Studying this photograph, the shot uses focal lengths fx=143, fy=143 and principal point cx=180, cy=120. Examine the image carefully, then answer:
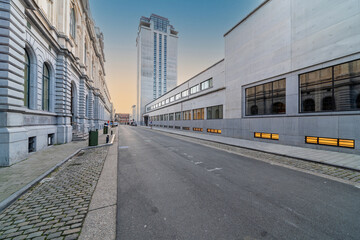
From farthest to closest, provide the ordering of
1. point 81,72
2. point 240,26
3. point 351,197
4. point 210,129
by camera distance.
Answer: point 210,129
point 81,72
point 240,26
point 351,197

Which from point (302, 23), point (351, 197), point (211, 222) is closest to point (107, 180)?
point (211, 222)

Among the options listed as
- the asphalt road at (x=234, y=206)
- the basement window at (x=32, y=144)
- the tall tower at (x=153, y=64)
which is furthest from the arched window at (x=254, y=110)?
the tall tower at (x=153, y=64)

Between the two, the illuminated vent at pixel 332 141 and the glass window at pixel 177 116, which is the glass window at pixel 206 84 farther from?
the illuminated vent at pixel 332 141

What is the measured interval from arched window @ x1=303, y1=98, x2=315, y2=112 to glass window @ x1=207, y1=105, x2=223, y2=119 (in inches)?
388

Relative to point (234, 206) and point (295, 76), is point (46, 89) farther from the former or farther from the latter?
→ point (295, 76)

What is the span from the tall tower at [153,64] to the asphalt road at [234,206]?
264ft

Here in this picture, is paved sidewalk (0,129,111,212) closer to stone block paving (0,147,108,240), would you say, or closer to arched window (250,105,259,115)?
stone block paving (0,147,108,240)

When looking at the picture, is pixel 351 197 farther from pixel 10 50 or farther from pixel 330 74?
pixel 10 50

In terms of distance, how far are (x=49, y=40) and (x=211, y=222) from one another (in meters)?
16.4

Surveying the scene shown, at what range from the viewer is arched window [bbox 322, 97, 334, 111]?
1022 cm

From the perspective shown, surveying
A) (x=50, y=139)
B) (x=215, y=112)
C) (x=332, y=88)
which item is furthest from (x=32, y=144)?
(x=332, y=88)

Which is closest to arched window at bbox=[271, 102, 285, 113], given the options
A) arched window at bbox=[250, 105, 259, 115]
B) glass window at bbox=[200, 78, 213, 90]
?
arched window at bbox=[250, 105, 259, 115]

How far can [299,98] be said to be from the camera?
11.9 m

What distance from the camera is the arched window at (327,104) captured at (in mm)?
10219
